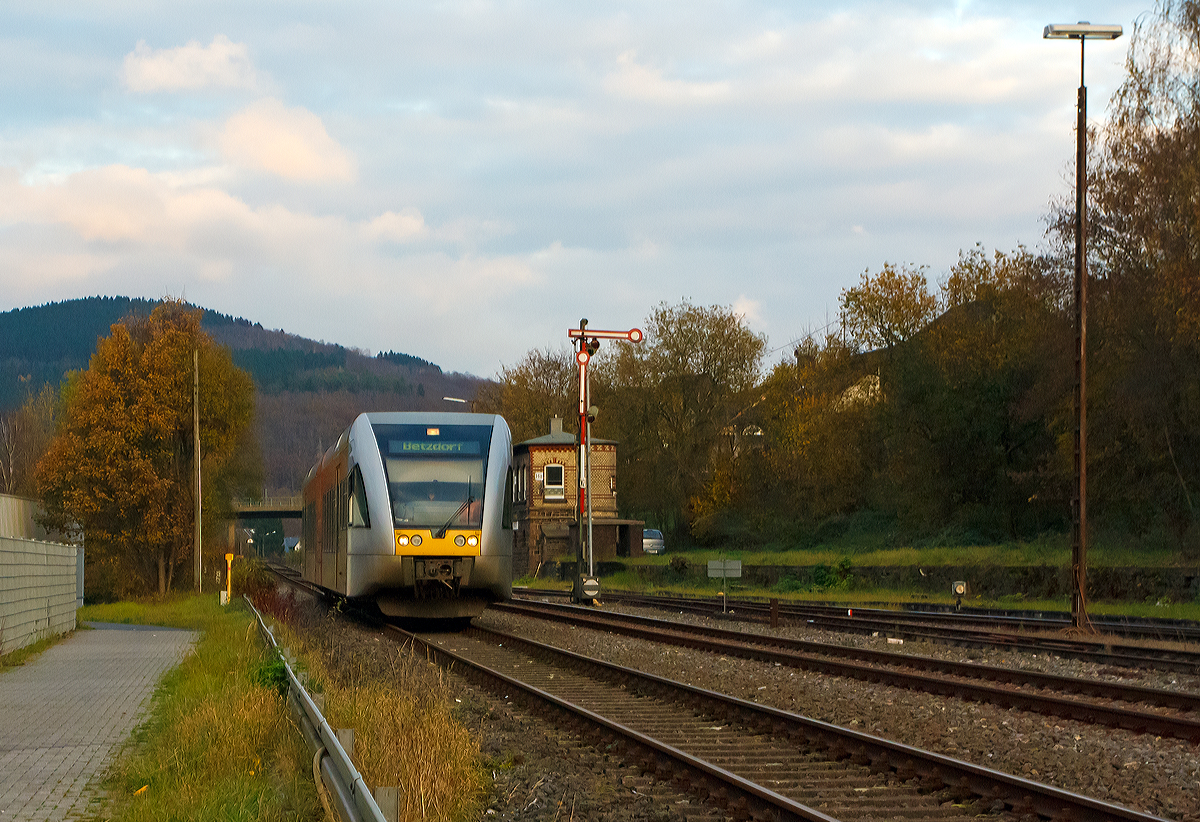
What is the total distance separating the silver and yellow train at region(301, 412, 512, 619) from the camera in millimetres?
20703

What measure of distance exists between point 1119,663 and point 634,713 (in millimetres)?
7829

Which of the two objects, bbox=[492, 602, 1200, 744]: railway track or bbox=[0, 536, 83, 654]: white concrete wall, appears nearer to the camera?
bbox=[492, 602, 1200, 744]: railway track

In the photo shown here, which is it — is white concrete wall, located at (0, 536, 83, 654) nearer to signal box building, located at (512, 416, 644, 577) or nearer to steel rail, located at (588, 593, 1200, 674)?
steel rail, located at (588, 593, 1200, 674)

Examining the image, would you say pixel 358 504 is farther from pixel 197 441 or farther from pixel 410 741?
pixel 197 441

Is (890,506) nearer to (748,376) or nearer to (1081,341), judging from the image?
(748,376)

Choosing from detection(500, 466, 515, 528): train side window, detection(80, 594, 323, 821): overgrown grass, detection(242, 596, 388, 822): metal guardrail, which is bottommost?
detection(80, 594, 323, 821): overgrown grass

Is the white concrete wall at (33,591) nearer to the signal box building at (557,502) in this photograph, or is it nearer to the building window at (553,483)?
the signal box building at (557,502)

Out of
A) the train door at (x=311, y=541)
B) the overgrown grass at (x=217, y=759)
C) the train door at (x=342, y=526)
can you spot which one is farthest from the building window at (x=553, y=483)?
the overgrown grass at (x=217, y=759)

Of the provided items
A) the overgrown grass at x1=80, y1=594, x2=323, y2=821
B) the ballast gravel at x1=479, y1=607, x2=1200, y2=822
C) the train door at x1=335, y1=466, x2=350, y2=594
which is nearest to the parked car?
the train door at x1=335, y1=466, x2=350, y2=594

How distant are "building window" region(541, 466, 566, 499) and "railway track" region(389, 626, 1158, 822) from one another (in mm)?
52601

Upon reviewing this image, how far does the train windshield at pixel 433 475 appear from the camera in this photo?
20.8 m

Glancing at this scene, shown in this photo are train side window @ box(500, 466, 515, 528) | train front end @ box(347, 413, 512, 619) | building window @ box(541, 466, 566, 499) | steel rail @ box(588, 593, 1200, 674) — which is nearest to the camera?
steel rail @ box(588, 593, 1200, 674)

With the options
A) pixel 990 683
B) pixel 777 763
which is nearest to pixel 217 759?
pixel 777 763

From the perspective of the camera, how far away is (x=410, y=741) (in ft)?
29.4
